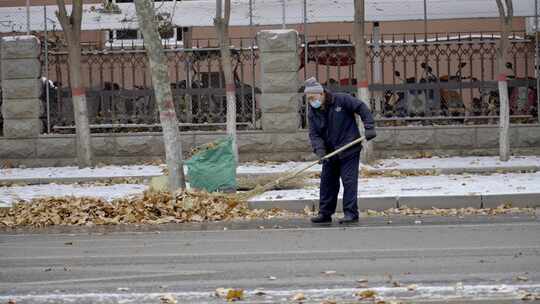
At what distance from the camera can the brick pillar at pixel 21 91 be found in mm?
20438

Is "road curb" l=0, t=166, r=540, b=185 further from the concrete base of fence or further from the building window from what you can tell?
the building window

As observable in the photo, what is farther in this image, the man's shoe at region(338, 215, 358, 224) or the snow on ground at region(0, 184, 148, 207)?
the snow on ground at region(0, 184, 148, 207)

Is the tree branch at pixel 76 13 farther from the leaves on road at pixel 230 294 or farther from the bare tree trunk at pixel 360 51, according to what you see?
the leaves on road at pixel 230 294

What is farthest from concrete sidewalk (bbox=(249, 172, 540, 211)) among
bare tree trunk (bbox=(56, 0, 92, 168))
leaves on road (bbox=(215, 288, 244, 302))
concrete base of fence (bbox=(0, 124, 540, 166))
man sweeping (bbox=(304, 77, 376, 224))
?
leaves on road (bbox=(215, 288, 244, 302))

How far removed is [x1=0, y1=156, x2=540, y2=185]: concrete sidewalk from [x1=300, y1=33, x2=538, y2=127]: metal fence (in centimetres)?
104

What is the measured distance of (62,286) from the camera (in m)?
8.27

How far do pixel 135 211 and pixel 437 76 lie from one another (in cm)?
821

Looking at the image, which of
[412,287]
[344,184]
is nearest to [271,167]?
[344,184]

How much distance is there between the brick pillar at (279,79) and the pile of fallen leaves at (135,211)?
20.3 feet

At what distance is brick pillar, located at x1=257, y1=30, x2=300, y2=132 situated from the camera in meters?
19.8

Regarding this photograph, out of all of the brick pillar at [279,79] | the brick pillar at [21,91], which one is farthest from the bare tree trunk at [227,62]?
the brick pillar at [21,91]

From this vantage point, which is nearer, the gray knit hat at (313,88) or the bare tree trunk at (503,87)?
the gray knit hat at (313,88)

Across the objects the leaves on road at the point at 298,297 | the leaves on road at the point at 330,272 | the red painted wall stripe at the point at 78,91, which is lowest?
the leaves on road at the point at 330,272

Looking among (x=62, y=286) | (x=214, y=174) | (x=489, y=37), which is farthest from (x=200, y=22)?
(x=62, y=286)
